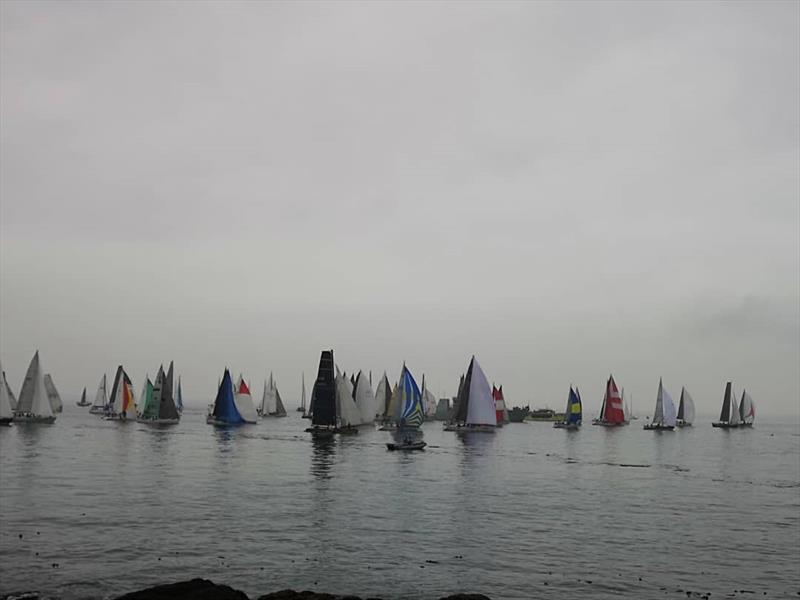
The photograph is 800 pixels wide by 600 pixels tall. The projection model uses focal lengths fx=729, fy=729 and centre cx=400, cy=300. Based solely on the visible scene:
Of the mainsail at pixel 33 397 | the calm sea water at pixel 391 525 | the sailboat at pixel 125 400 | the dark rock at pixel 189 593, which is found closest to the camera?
the dark rock at pixel 189 593

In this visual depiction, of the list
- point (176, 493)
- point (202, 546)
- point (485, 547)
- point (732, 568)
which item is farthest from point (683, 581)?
point (176, 493)

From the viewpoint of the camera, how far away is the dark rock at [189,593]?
84.2ft

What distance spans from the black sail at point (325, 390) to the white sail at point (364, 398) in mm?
35055

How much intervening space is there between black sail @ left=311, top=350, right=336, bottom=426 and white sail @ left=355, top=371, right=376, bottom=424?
1380 inches

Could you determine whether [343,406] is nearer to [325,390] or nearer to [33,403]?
[325,390]

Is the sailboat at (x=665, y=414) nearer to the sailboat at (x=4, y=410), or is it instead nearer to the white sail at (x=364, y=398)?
the white sail at (x=364, y=398)

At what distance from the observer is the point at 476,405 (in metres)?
140

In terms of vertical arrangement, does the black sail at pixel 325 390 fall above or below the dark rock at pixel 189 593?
above

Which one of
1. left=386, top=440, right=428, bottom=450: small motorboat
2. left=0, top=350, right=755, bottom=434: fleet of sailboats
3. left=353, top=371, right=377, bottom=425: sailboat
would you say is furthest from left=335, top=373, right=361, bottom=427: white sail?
left=386, top=440, right=428, bottom=450: small motorboat

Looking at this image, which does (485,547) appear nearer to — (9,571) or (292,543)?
(292,543)

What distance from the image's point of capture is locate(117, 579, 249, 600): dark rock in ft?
84.2

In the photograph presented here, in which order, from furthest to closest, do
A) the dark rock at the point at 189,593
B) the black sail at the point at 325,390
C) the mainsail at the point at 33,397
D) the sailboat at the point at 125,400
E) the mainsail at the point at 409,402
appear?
1. the sailboat at the point at 125,400
2. the mainsail at the point at 33,397
3. the mainsail at the point at 409,402
4. the black sail at the point at 325,390
5. the dark rock at the point at 189,593

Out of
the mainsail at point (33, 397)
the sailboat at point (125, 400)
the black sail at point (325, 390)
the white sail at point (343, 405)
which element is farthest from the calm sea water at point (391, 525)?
the sailboat at point (125, 400)

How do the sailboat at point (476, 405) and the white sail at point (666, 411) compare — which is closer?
the sailboat at point (476, 405)
